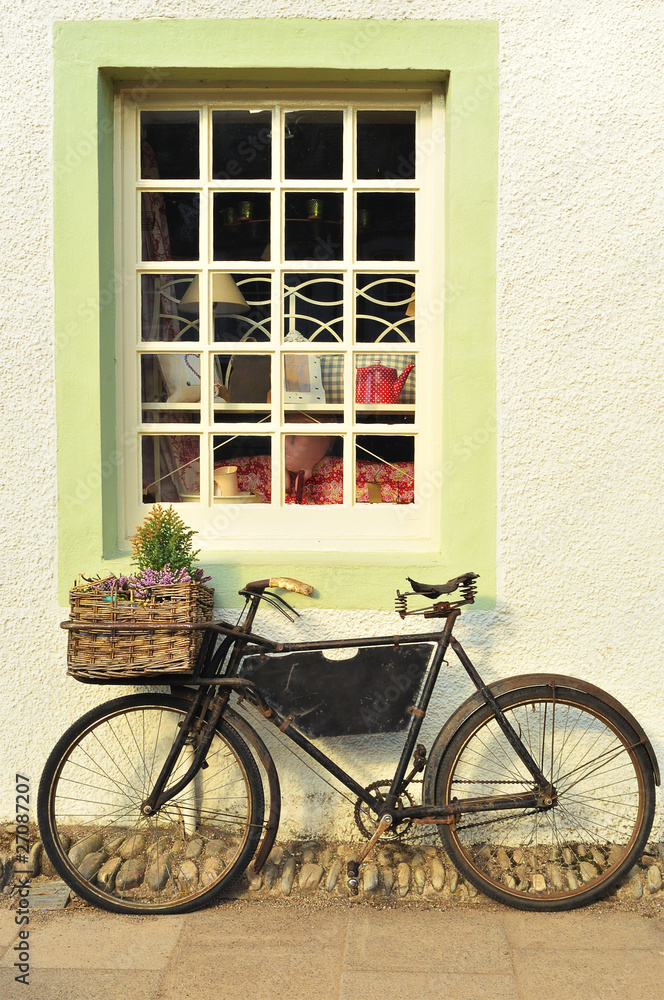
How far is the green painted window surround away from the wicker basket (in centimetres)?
59

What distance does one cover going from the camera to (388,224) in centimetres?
387

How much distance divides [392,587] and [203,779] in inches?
47.1

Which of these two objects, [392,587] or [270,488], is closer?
[392,587]

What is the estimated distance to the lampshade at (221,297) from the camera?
12.8 ft

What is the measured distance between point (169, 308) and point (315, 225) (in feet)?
2.54

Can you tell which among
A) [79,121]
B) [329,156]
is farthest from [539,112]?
[79,121]

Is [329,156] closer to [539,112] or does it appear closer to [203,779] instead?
[539,112]

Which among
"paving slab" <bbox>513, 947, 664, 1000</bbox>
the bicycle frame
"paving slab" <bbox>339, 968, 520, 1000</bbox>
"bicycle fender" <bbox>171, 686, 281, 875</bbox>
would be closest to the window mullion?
the bicycle frame

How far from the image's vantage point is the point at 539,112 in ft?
11.8

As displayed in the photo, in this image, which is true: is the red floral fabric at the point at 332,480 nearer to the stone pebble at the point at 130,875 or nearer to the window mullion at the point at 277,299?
the window mullion at the point at 277,299

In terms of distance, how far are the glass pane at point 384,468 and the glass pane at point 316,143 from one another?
1.22m

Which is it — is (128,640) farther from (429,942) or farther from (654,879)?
(654,879)

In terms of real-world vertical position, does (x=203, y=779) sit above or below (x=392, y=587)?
below
